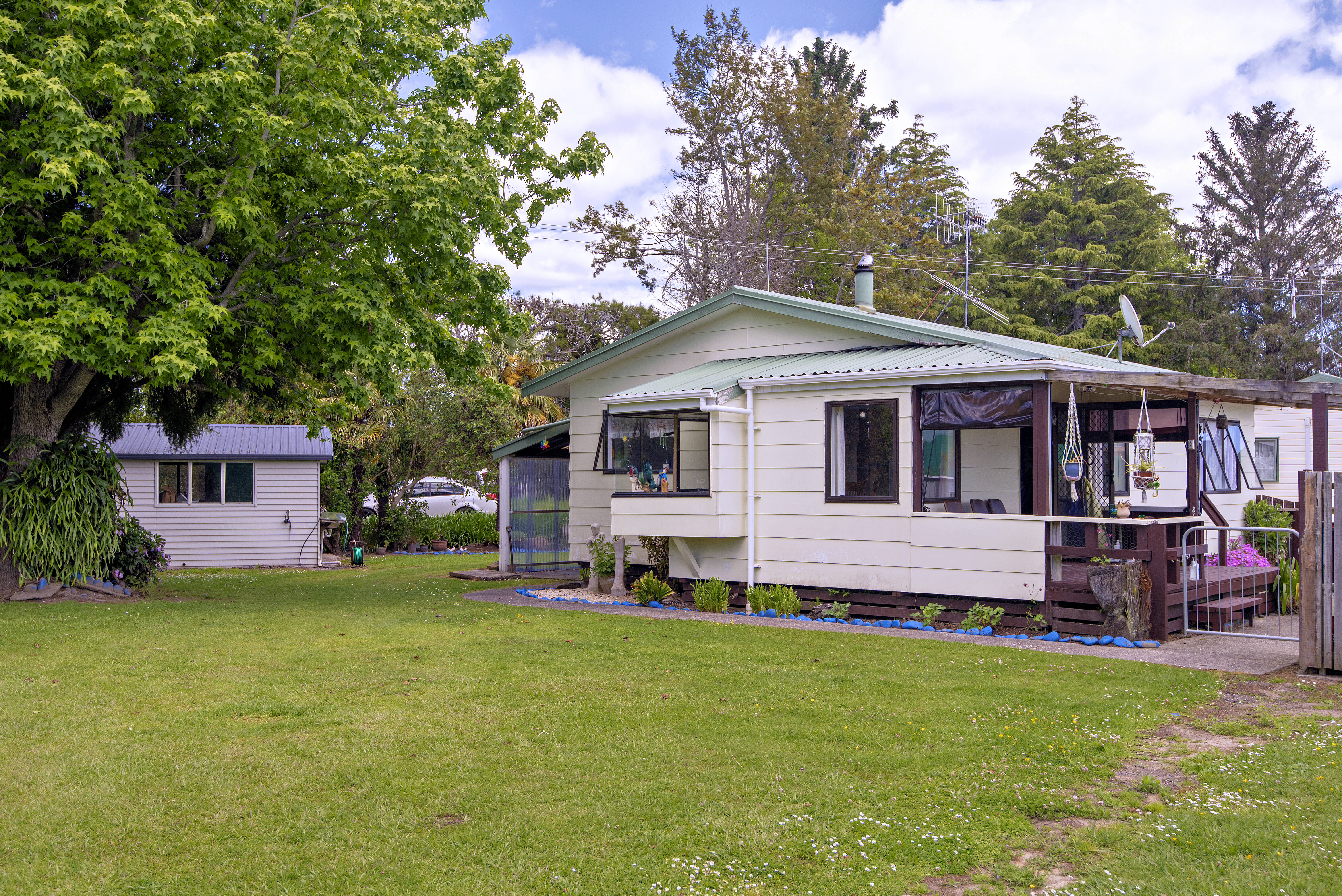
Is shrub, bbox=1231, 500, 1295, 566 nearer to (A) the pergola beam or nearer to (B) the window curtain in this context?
(A) the pergola beam

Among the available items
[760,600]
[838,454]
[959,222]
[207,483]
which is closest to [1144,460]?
[838,454]

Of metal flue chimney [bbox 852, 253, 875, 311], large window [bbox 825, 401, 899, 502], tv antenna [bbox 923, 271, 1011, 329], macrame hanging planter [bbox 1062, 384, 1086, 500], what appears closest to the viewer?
macrame hanging planter [bbox 1062, 384, 1086, 500]

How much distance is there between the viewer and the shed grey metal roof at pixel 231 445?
1997 cm

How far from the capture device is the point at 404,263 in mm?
13172

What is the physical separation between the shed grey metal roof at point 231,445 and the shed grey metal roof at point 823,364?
30.5 ft

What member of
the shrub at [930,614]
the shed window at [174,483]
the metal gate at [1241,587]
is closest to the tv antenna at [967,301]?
the metal gate at [1241,587]

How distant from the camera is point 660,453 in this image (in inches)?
533

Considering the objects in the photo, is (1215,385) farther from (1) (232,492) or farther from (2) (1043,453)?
(1) (232,492)

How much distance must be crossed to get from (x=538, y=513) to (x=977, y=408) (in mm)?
9484

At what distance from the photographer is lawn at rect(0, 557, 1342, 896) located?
401 cm

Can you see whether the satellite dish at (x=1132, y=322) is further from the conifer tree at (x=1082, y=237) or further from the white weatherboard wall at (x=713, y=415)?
the conifer tree at (x=1082, y=237)

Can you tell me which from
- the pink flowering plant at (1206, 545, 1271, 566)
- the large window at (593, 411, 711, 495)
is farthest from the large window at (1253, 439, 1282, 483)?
the large window at (593, 411, 711, 495)

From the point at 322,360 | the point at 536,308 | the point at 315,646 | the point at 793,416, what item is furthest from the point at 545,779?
the point at 536,308

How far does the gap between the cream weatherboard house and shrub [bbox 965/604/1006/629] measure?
0.15m
